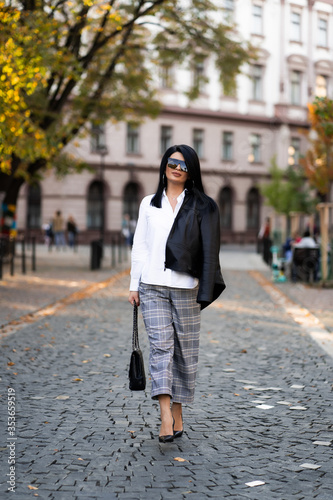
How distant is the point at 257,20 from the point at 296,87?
5.65 m

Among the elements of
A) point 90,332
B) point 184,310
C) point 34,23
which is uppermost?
point 34,23

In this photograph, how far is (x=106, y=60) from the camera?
21062 mm

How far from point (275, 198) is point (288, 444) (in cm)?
3820


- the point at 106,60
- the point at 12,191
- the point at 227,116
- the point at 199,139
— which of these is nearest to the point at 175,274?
the point at 106,60

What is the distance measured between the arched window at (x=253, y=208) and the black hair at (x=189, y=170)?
44.0 metres

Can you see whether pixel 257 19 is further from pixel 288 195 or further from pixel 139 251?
pixel 139 251

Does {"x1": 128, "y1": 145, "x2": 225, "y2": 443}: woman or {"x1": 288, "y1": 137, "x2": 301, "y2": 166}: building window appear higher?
{"x1": 288, "y1": 137, "x2": 301, "y2": 166}: building window

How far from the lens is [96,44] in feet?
60.7

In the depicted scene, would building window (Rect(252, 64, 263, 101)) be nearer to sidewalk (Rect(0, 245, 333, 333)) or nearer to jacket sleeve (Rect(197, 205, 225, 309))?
sidewalk (Rect(0, 245, 333, 333))

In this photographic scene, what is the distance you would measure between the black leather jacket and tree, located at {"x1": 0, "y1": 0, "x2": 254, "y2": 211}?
10135 mm

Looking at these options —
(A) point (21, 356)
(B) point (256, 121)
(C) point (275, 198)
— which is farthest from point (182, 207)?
(B) point (256, 121)

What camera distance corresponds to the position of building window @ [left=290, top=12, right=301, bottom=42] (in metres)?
46.5

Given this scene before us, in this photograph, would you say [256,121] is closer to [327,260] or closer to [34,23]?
[327,260]

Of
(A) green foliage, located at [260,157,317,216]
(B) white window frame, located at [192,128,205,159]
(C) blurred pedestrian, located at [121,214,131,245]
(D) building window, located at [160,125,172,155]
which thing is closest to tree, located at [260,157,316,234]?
(A) green foliage, located at [260,157,317,216]
